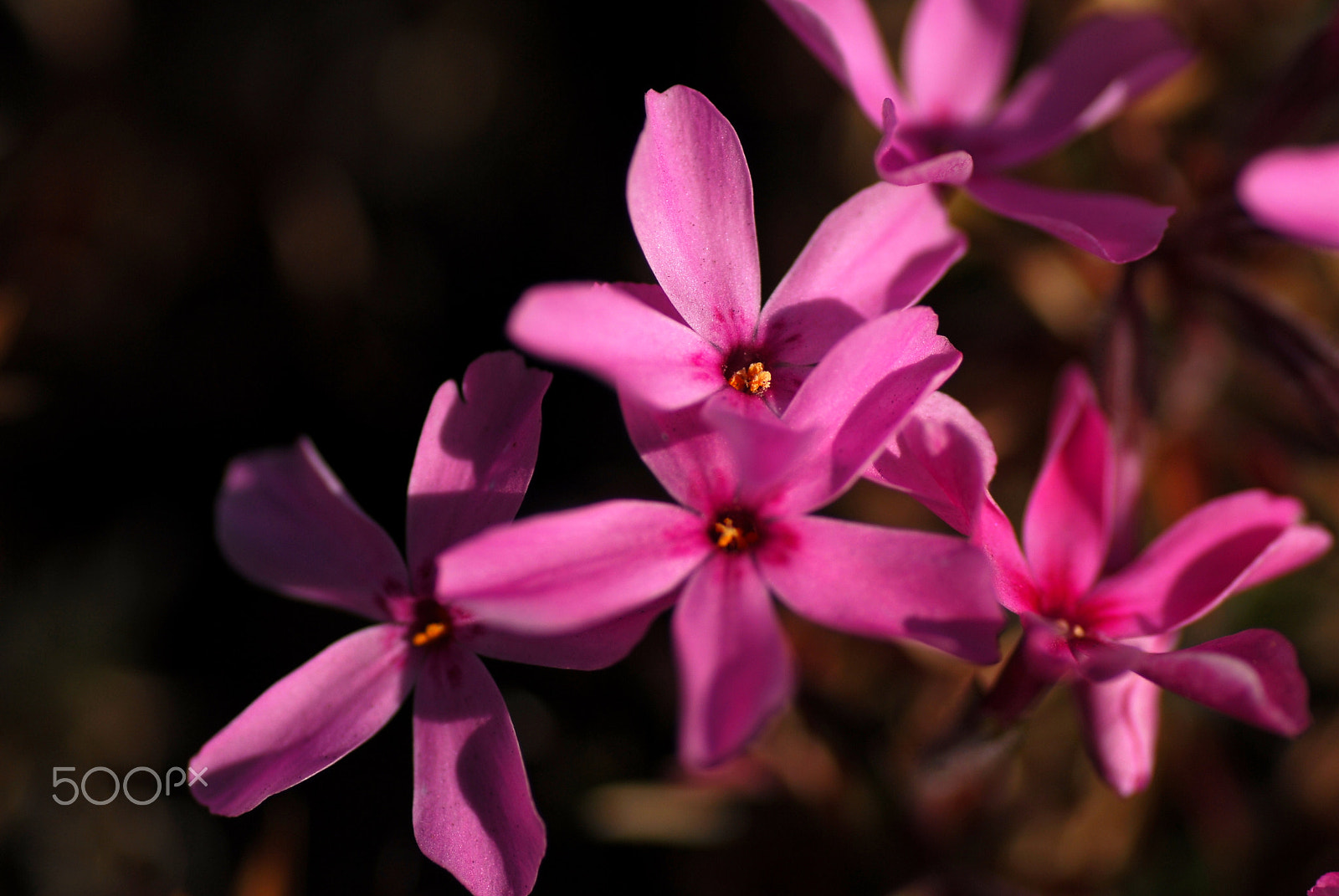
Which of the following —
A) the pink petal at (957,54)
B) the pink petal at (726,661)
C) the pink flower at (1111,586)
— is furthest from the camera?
the pink petal at (957,54)

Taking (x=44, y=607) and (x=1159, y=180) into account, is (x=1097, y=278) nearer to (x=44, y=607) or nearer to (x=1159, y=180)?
(x=1159, y=180)

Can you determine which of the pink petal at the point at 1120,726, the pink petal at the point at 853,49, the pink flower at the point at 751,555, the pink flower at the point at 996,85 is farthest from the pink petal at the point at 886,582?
the pink petal at the point at 853,49

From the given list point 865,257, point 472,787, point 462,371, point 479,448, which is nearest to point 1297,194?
point 865,257

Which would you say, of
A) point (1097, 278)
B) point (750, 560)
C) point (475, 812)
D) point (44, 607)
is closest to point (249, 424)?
point (44, 607)

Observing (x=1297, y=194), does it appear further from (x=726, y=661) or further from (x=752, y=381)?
(x=726, y=661)

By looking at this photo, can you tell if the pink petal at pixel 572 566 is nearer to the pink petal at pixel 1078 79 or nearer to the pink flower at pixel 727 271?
the pink flower at pixel 727 271
